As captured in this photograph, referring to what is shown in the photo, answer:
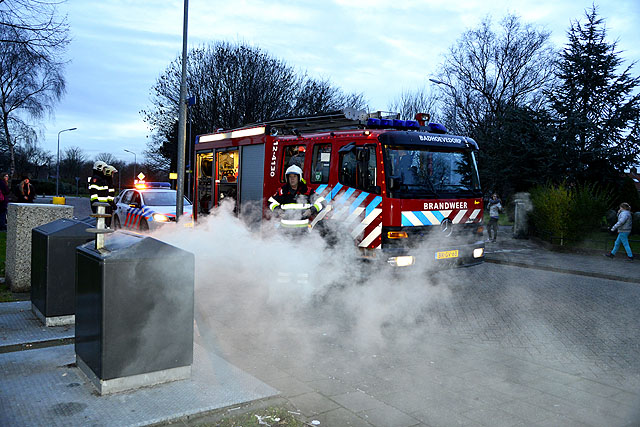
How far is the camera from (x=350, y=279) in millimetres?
7824

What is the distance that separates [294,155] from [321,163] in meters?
0.88

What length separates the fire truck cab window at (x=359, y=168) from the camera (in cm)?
796

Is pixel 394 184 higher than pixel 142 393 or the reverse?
higher

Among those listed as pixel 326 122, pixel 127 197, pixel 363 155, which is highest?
pixel 326 122

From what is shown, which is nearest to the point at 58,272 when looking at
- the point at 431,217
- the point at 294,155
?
the point at 294,155

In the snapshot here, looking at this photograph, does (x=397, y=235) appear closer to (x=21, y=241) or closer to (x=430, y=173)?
(x=430, y=173)

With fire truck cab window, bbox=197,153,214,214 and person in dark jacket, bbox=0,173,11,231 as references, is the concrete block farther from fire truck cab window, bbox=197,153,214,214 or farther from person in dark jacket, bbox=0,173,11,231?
person in dark jacket, bbox=0,173,11,231

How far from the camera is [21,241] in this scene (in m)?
6.91

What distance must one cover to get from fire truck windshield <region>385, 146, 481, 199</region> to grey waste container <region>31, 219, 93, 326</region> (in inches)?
177

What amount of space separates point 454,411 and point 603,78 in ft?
69.5

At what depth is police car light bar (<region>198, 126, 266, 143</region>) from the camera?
33.6ft

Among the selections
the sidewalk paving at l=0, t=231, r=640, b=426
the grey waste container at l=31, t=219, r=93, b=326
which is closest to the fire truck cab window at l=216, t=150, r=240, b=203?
the grey waste container at l=31, t=219, r=93, b=326

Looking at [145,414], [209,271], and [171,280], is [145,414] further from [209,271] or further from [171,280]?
[209,271]

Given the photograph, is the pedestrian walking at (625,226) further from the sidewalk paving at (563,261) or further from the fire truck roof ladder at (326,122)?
the fire truck roof ladder at (326,122)
